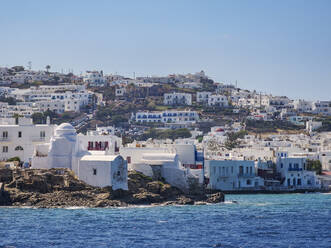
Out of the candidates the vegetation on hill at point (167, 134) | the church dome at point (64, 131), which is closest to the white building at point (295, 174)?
the church dome at point (64, 131)

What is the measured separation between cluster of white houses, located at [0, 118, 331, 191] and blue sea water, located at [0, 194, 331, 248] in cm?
460

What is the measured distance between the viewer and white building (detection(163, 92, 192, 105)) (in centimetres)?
16475

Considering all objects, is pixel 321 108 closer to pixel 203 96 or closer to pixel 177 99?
pixel 203 96

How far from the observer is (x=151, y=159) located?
63875 millimetres

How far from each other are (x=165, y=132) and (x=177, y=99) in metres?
29.4

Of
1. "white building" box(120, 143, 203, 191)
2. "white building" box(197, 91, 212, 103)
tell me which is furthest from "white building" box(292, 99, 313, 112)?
"white building" box(120, 143, 203, 191)

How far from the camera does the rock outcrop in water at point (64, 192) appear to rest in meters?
54.7

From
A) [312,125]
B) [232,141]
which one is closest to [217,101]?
[312,125]

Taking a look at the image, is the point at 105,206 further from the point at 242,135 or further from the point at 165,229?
the point at 242,135

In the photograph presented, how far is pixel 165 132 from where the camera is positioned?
13650 centimetres

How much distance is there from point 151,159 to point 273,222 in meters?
16.2

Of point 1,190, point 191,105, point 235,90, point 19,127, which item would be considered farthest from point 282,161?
point 235,90

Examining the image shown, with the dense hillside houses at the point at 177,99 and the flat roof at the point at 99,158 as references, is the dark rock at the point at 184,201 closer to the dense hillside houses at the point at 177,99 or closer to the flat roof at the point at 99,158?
the flat roof at the point at 99,158

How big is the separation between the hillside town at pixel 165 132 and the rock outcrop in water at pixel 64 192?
38.3 inches
